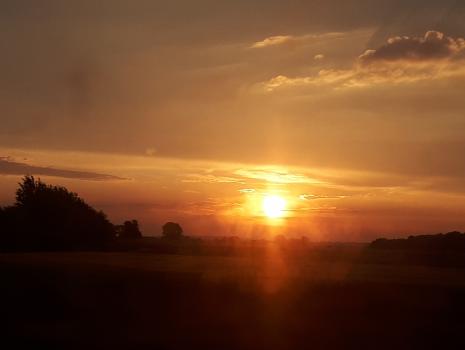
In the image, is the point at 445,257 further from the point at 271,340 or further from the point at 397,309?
the point at 271,340

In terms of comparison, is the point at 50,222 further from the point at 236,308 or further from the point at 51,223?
the point at 236,308

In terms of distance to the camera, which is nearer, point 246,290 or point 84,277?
point 246,290

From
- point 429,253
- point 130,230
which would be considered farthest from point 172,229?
point 429,253

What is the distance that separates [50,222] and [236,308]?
34.6 meters

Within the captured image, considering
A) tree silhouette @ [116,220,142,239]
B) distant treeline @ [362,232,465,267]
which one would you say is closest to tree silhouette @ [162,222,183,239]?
tree silhouette @ [116,220,142,239]

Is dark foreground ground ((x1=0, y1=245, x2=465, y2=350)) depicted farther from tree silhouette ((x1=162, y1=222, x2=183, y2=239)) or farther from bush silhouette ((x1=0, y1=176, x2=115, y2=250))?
tree silhouette ((x1=162, y1=222, x2=183, y2=239))

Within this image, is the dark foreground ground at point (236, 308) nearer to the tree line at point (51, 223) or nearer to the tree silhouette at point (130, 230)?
the tree line at point (51, 223)

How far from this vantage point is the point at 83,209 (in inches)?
2105

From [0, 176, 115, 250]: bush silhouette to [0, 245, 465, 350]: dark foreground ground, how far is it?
83.7 ft

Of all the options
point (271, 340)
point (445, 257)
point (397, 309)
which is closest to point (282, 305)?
point (271, 340)

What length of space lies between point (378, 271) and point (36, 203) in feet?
Answer: 123

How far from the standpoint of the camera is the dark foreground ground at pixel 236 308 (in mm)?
15219

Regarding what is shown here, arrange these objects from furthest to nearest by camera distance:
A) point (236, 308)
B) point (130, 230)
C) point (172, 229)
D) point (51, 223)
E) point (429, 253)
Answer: point (172, 229)
point (130, 230)
point (51, 223)
point (429, 253)
point (236, 308)

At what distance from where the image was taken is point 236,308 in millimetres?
16922
